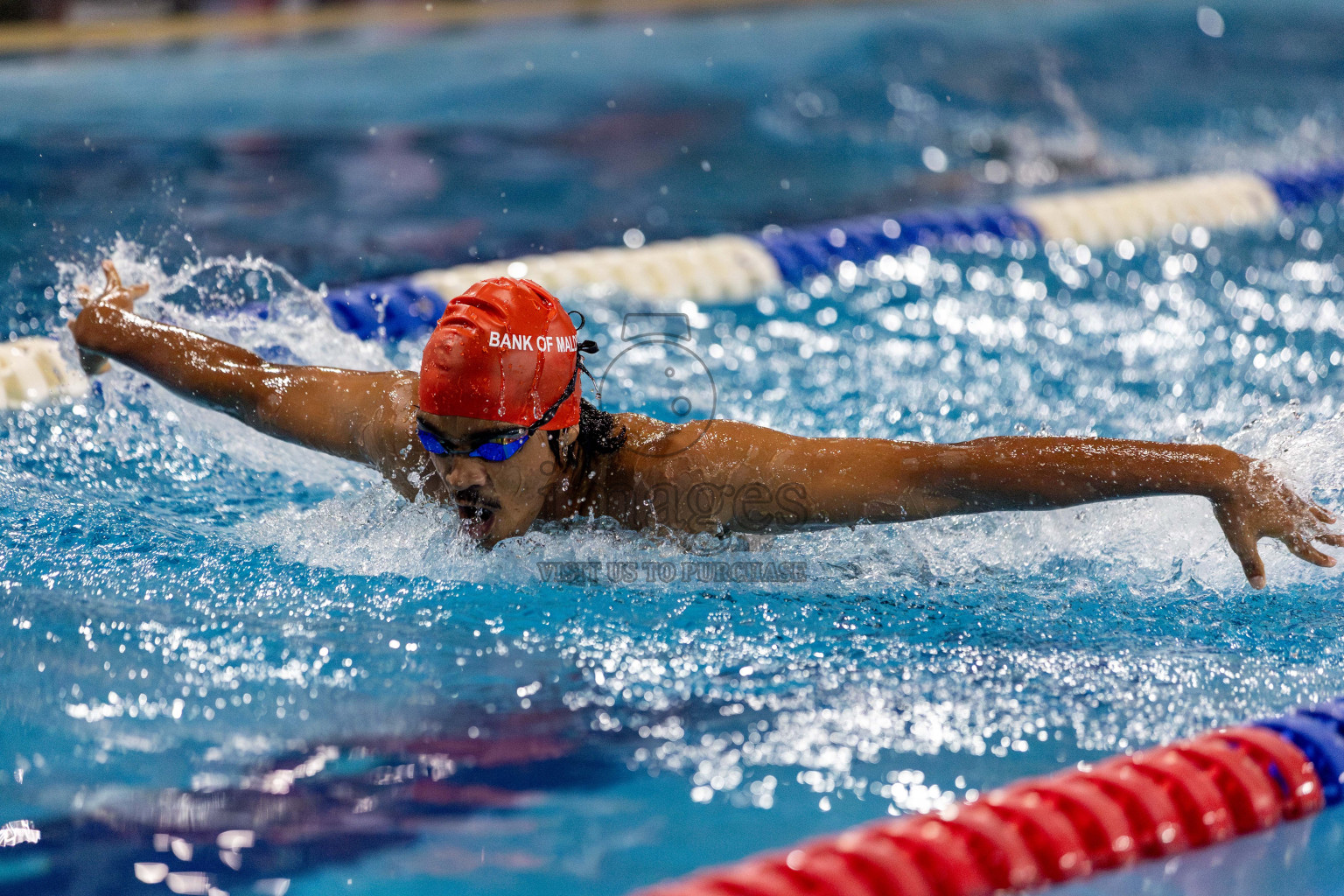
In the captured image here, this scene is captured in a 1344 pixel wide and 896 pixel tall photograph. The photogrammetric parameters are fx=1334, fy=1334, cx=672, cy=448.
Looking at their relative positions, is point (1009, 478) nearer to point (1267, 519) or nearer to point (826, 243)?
point (1267, 519)

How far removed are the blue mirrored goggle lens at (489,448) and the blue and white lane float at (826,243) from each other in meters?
2.02

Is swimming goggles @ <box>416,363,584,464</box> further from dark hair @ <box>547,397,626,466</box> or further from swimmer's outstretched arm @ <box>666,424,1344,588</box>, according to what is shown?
swimmer's outstretched arm @ <box>666,424,1344,588</box>

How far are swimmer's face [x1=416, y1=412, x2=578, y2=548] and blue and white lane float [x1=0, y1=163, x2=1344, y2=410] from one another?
1805mm

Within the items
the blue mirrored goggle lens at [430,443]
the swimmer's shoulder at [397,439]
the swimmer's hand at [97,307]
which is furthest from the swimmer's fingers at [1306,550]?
the swimmer's hand at [97,307]

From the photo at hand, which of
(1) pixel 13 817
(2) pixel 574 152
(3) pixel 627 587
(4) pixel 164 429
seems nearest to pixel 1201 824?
(3) pixel 627 587

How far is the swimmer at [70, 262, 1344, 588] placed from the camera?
7.56ft

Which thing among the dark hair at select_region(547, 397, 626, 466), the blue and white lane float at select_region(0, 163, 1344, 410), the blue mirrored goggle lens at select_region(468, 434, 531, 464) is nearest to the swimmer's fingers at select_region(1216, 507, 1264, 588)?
the dark hair at select_region(547, 397, 626, 466)

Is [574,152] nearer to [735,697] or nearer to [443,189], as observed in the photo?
[443,189]

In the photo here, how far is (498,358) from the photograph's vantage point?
2324mm

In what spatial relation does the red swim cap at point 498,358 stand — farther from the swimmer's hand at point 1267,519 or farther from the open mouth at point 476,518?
the swimmer's hand at point 1267,519

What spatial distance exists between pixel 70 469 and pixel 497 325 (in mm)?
1503

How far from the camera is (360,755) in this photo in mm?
2189

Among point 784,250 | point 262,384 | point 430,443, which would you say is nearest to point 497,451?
point 430,443

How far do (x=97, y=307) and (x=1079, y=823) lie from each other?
238cm
